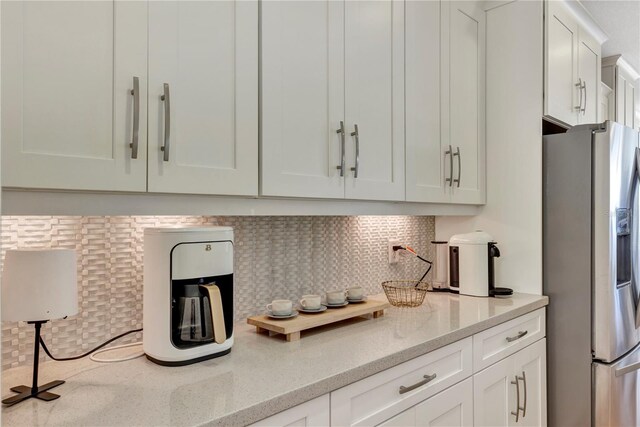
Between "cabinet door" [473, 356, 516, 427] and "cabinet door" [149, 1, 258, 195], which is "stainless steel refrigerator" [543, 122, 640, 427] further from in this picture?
"cabinet door" [149, 1, 258, 195]

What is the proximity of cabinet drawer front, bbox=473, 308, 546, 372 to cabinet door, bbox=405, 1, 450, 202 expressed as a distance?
1.99 ft

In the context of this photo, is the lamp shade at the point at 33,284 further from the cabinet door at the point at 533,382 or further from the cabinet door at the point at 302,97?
the cabinet door at the point at 533,382

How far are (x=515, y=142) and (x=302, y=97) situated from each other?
1.33 metres

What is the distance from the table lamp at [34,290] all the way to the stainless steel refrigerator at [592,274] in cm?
207

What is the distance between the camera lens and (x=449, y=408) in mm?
1527

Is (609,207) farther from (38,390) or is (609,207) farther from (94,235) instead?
(38,390)

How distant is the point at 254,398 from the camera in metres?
0.99

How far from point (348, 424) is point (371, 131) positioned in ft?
3.32

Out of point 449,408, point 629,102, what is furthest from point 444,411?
point 629,102

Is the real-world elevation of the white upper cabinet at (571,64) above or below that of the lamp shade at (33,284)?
above

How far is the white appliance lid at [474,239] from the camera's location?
7.13ft

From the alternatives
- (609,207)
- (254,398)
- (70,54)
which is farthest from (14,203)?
(609,207)

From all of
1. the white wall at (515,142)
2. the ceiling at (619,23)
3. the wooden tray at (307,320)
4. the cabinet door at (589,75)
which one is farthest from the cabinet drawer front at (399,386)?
the ceiling at (619,23)

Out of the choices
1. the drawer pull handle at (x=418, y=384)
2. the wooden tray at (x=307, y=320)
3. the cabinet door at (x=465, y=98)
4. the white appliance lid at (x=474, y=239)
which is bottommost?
the drawer pull handle at (x=418, y=384)
